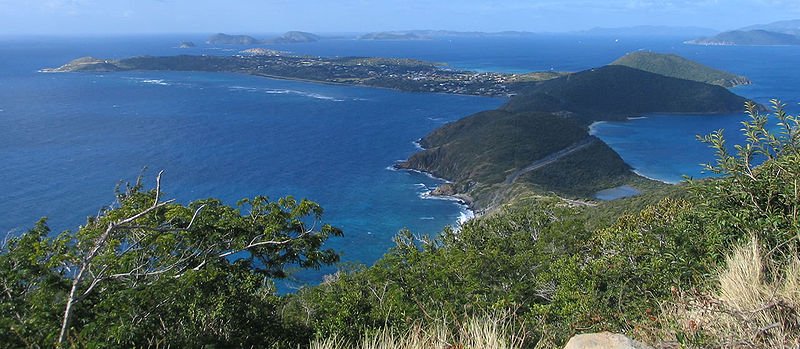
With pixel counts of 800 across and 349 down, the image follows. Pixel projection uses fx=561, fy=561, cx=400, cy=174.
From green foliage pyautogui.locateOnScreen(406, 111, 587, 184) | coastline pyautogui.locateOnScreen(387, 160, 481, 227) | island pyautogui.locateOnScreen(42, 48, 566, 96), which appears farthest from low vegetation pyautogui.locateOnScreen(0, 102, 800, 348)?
island pyautogui.locateOnScreen(42, 48, 566, 96)

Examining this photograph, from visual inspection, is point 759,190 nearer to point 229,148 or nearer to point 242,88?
point 229,148

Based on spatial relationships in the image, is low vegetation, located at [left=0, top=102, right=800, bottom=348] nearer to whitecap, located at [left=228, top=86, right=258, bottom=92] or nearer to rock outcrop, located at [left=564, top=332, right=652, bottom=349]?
rock outcrop, located at [left=564, top=332, right=652, bottom=349]

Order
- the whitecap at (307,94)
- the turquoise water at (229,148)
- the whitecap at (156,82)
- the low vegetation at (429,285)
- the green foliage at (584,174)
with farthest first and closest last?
1. the whitecap at (156,82)
2. the whitecap at (307,94)
3. the green foliage at (584,174)
4. the turquoise water at (229,148)
5. the low vegetation at (429,285)

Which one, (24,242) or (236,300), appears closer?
(24,242)

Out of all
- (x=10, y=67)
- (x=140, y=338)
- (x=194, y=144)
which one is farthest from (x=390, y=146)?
(x=10, y=67)

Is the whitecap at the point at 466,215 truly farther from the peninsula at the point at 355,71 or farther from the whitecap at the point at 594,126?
the peninsula at the point at 355,71

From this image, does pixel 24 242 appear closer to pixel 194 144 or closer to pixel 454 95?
pixel 194 144

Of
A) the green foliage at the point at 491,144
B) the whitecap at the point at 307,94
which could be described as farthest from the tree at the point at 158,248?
the whitecap at the point at 307,94
